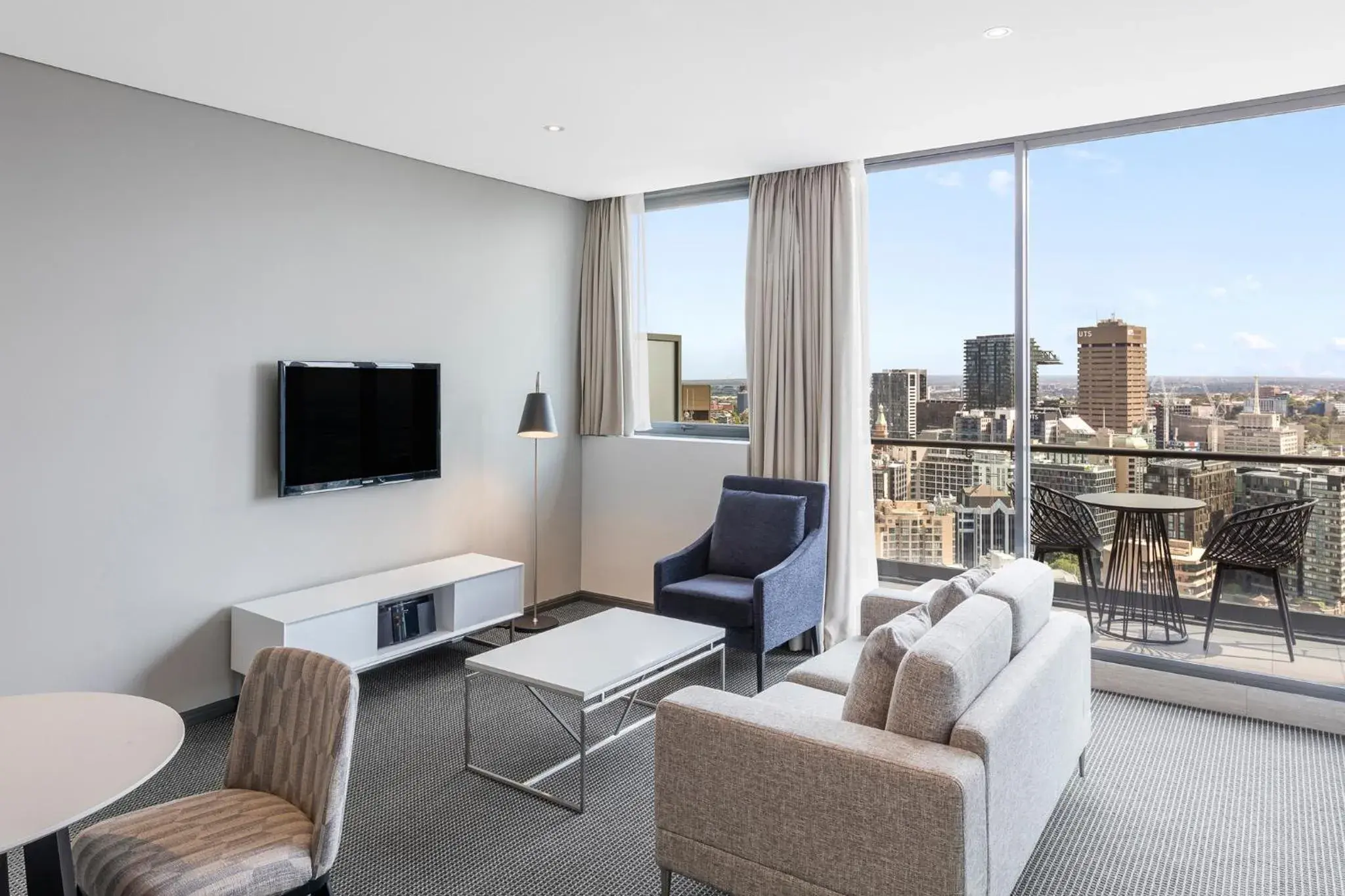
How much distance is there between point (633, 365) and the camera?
17.5 ft

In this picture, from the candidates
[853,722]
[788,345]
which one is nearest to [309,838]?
[853,722]

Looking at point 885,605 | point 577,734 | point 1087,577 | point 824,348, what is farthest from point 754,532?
point 1087,577

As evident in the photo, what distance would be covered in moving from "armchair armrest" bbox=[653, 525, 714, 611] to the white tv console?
2.60ft

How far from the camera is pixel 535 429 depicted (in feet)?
15.8

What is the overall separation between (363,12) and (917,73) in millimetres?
1968

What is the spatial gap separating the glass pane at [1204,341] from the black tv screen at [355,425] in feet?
10.5

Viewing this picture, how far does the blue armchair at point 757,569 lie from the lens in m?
3.94

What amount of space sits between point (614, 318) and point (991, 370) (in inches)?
91.1

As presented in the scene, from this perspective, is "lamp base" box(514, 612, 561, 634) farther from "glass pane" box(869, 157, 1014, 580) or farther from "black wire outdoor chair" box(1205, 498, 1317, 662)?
"black wire outdoor chair" box(1205, 498, 1317, 662)

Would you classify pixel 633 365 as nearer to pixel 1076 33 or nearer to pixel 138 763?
pixel 1076 33

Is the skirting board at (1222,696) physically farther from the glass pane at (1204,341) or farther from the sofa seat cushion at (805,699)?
the sofa seat cushion at (805,699)

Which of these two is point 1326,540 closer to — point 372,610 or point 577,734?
point 577,734

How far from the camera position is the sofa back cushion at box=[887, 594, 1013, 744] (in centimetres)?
202

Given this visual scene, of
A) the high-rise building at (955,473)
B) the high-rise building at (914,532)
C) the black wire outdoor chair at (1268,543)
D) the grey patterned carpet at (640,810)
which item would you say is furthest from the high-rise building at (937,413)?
the grey patterned carpet at (640,810)
